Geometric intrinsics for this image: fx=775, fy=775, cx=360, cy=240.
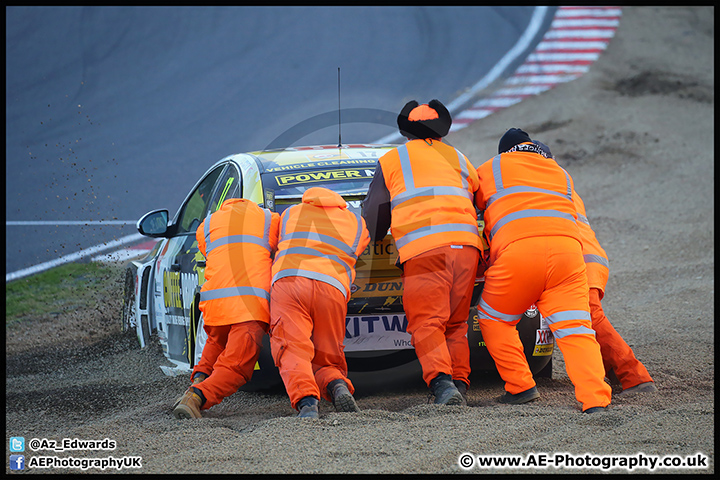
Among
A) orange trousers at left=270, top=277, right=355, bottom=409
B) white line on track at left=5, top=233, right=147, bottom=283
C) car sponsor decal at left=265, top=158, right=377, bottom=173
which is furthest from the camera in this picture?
white line on track at left=5, top=233, right=147, bottom=283

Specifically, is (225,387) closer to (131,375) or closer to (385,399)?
(385,399)

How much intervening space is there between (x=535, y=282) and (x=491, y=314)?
0.32 metres

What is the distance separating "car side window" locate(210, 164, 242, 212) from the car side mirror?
471 mm

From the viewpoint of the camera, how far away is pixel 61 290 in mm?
9258

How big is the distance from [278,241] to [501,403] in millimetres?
1694

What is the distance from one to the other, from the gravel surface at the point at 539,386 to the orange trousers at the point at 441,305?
0.29 metres

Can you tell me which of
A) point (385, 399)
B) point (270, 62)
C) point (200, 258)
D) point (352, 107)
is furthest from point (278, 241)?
point (270, 62)

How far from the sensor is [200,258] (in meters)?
5.24

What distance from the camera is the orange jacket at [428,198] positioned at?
4.67 meters

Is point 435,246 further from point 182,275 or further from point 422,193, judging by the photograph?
point 182,275

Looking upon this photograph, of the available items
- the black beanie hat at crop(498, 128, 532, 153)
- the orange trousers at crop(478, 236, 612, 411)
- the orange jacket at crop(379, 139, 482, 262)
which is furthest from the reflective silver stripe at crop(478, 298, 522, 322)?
the black beanie hat at crop(498, 128, 532, 153)

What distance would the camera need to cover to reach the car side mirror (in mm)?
5930

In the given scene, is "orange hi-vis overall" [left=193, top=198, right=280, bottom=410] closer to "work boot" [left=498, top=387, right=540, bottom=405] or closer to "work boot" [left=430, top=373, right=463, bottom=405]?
"work boot" [left=430, top=373, right=463, bottom=405]

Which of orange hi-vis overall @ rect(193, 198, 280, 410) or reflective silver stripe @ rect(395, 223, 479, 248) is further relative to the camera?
reflective silver stripe @ rect(395, 223, 479, 248)
